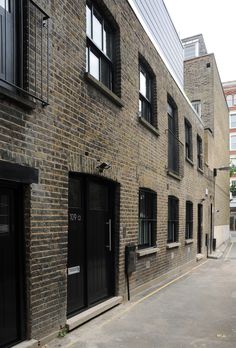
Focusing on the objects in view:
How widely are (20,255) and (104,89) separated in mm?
3530

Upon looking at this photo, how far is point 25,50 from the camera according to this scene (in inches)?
→ 206

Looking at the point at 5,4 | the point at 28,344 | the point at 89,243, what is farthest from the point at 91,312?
the point at 5,4

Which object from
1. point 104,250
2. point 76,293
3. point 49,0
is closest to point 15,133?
point 49,0

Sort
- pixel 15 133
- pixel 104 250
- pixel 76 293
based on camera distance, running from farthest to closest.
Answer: pixel 104 250
pixel 76 293
pixel 15 133

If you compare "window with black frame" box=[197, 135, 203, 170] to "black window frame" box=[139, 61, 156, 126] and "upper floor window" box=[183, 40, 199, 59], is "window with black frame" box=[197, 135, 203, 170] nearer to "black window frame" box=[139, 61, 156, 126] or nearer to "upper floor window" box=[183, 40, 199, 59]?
"black window frame" box=[139, 61, 156, 126]

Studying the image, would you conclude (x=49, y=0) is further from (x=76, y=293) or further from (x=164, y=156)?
(x=164, y=156)

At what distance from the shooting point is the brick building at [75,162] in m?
5.06

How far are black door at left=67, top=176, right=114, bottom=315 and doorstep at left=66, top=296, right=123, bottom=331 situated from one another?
0.13 m

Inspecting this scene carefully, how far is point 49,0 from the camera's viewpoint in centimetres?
577

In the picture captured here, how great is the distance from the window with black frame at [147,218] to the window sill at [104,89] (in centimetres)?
266

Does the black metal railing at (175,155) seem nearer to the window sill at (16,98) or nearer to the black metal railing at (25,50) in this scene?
the black metal railing at (25,50)

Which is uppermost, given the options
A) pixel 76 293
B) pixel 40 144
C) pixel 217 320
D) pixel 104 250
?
pixel 40 144

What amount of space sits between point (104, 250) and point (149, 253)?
246 cm

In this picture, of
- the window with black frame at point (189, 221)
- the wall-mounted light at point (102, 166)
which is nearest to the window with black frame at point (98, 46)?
the wall-mounted light at point (102, 166)
